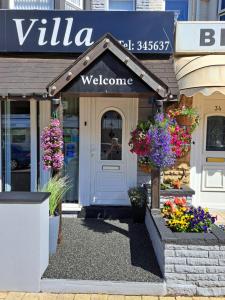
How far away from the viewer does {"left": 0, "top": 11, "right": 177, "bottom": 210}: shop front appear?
16.0ft

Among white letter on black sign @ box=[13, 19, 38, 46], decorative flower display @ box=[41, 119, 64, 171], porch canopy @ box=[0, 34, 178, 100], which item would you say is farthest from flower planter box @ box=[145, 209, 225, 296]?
white letter on black sign @ box=[13, 19, 38, 46]

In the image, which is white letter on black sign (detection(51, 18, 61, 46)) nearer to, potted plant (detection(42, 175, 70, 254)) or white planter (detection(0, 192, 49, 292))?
potted plant (detection(42, 175, 70, 254))

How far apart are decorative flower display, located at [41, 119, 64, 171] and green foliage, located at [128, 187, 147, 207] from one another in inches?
77.1

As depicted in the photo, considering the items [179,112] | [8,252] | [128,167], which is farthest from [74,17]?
[8,252]

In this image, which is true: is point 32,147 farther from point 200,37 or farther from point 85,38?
point 200,37

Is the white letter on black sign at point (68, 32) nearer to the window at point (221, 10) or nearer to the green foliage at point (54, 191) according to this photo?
the green foliage at point (54, 191)

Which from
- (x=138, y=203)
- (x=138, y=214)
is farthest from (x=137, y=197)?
(x=138, y=214)

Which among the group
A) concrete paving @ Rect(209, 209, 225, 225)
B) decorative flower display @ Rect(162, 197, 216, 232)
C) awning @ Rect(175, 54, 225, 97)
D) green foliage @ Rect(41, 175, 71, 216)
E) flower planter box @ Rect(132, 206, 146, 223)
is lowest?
concrete paving @ Rect(209, 209, 225, 225)

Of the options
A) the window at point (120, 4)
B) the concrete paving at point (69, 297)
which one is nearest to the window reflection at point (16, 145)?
the window at point (120, 4)

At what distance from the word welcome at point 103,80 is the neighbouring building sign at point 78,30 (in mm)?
1647

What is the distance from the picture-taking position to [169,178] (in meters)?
6.72

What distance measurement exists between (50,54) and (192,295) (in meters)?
4.97

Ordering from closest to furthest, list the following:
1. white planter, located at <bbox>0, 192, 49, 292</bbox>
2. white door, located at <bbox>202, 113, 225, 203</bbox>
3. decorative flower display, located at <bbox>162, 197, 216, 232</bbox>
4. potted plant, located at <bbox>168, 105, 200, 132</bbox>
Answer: white planter, located at <bbox>0, 192, 49, 292</bbox>
decorative flower display, located at <bbox>162, 197, 216, 232</bbox>
potted plant, located at <bbox>168, 105, 200, 132</bbox>
white door, located at <bbox>202, 113, 225, 203</bbox>

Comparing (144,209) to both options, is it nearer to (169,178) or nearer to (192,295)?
(169,178)
